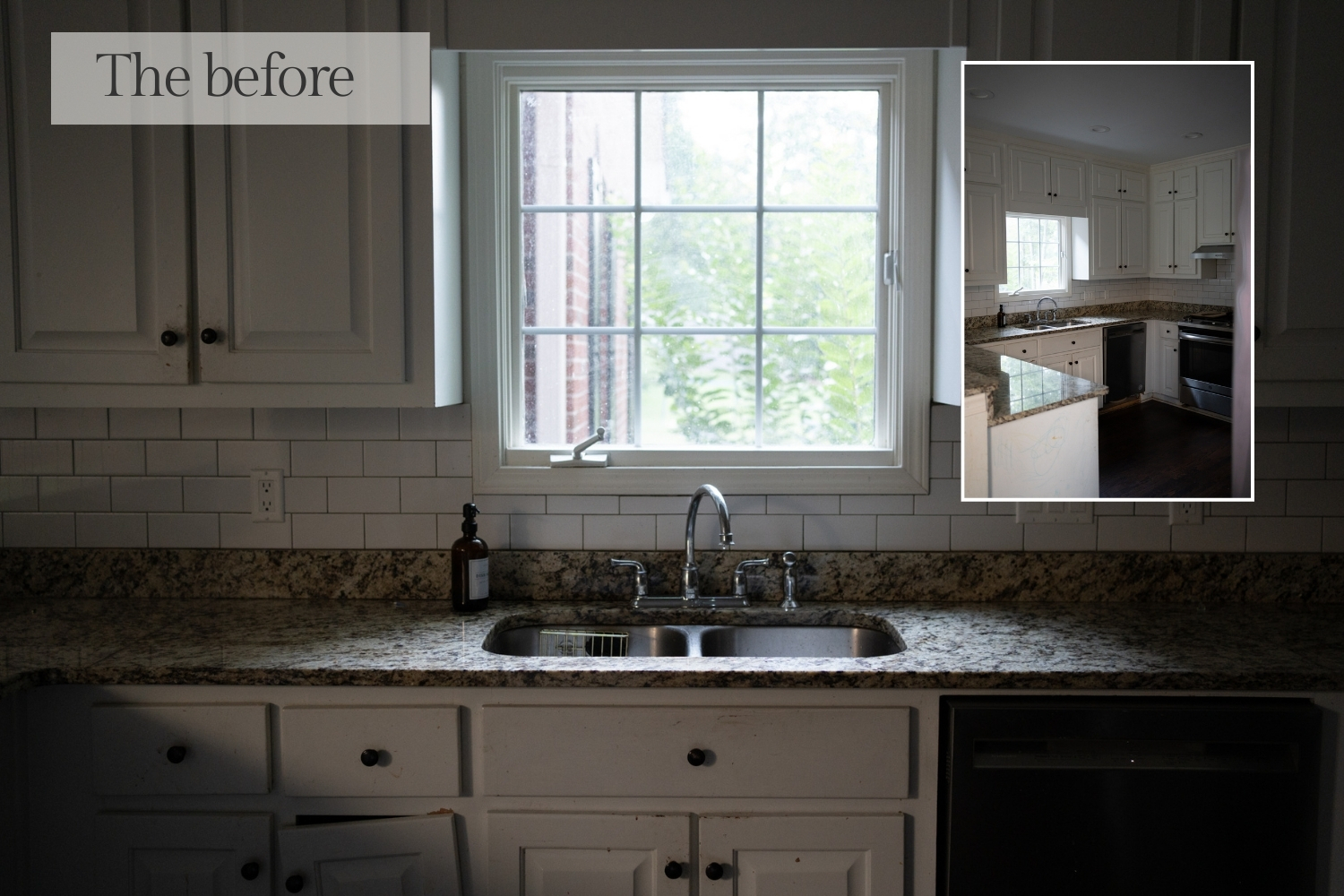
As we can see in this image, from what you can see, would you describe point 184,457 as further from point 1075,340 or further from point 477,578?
point 1075,340

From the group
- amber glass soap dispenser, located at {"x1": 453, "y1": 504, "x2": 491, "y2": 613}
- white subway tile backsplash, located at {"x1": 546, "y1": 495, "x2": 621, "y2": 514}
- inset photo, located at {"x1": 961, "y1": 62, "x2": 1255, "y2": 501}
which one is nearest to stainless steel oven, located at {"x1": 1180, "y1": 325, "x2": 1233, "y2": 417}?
inset photo, located at {"x1": 961, "y1": 62, "x2": 1255, "y2": 501}

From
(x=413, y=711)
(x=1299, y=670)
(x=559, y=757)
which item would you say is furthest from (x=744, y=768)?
(x=1299, y=670)

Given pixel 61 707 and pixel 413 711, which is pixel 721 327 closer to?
pixel 413 711

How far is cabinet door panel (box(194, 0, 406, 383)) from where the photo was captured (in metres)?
1.94

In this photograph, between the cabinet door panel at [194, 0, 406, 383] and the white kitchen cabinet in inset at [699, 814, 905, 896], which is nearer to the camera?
the white kitchen cabinet in inset at [699, 814, 905, 896]

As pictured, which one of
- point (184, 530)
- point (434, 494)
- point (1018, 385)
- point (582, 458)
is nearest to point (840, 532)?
point (1018, 385)

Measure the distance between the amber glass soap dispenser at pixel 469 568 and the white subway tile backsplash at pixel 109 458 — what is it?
816mm

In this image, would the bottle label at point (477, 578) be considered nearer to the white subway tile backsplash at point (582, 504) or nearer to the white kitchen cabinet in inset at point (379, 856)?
the white subway tile backsplash at point (582, 504)

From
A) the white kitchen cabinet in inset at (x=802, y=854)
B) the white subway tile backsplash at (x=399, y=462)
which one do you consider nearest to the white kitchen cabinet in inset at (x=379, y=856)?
the white kitchen cabinet in inset at (x=802, y=854)

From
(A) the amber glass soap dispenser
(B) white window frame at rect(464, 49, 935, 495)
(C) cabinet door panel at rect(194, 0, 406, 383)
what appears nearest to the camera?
(C) cabinet door panel at rect(194, 0, 406, 383)

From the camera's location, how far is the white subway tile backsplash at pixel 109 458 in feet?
7.63

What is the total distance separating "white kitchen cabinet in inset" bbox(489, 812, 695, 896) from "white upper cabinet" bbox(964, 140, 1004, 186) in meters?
1.42

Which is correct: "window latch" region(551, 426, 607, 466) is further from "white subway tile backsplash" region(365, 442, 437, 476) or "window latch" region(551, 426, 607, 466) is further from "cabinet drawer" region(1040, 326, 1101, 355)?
"cabinet drawer" region(1040, 326, 1101, 355)

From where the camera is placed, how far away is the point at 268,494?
2312 millimetres
